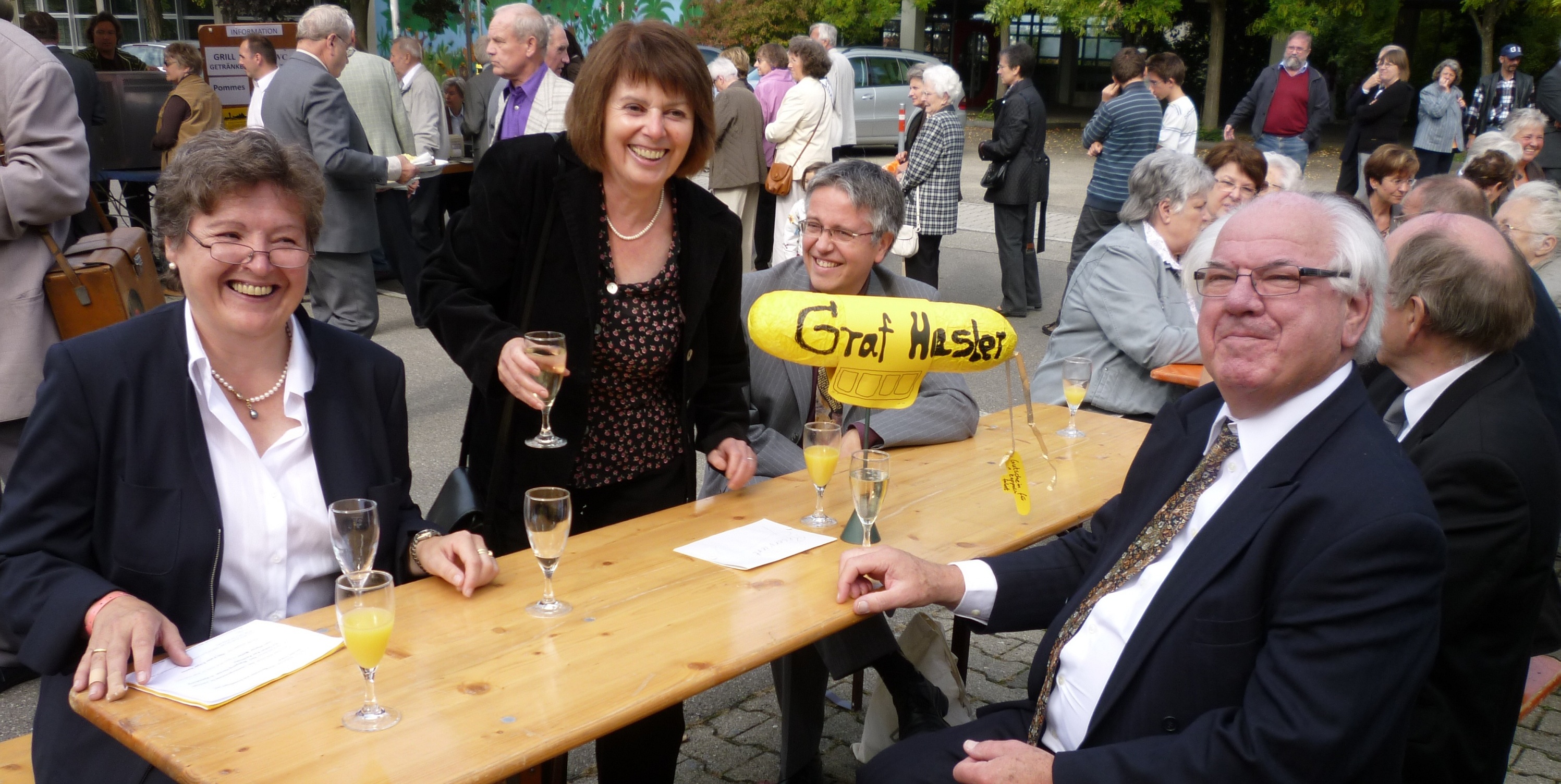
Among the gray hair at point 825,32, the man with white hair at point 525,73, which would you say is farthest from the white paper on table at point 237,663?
the gray hair at point 825,32

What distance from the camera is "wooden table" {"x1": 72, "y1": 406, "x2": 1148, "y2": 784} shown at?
174cm

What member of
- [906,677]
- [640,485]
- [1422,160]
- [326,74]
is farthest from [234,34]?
[1422,160]

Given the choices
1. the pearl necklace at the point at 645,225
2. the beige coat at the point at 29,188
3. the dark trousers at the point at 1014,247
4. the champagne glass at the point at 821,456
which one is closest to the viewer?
the champagne glass at the point at 821,456

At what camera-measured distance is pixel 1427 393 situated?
2.61 meters

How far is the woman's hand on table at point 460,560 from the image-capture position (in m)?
2.35

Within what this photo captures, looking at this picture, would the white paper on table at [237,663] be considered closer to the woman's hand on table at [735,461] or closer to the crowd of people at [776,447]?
the crowd of people at [776,447]

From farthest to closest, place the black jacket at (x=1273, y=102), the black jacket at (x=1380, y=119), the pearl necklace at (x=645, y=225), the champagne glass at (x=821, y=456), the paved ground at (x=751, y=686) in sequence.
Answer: the black jacket at (x=1273, y=102) < the black jacket at (x=1380, y=119) < the paved ground at (x=751, y=686) < the pearl necklace at (x=645, y=225) < the champagne glass at (x=821, y=456)

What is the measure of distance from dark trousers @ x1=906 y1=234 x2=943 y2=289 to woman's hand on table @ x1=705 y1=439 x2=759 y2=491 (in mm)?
6331

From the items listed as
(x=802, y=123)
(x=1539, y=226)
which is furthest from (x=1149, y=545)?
(x=802, y=123)

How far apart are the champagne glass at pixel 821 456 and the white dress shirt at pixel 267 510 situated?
1068 millimetres

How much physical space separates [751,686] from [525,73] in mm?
4392

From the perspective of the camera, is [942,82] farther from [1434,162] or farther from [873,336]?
[1434,162]

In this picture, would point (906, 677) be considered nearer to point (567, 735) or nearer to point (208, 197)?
point (567, 735)

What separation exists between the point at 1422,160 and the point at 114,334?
1384 centimetres
